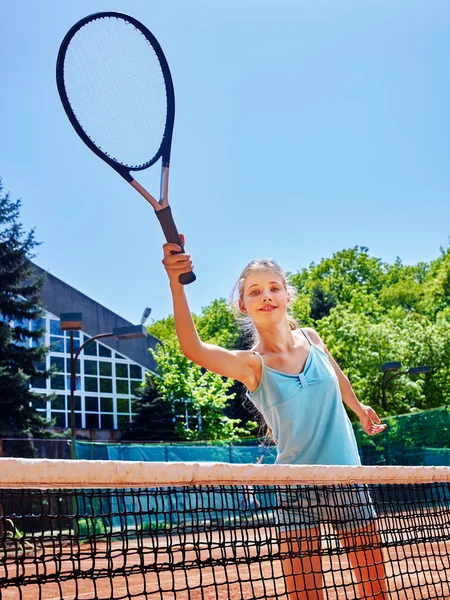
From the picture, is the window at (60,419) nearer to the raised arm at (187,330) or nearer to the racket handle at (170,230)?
the racket handle at (170,230)

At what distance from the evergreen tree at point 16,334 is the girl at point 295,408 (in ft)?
57.7

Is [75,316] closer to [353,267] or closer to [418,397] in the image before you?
[418,397]

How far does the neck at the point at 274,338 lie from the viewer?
296cm

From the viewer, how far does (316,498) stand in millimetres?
2727

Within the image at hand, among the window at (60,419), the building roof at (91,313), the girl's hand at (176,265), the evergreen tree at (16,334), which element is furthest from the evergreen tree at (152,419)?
the girl's hand at (176,265)

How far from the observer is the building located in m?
27.6

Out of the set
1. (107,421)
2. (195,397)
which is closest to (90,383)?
(107,421)

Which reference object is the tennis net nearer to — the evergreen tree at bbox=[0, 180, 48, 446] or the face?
the face

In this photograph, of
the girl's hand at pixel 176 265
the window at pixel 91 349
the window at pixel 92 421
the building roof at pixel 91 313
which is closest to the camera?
the girl's hand at pixel 176 265

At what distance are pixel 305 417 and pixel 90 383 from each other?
27.4m

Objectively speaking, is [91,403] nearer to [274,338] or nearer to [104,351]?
[104,351]

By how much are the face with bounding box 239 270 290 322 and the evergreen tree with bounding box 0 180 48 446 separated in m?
17.5

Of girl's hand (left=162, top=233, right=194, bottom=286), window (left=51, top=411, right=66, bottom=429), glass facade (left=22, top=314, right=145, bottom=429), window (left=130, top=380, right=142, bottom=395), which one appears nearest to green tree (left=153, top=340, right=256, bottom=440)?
window (left=130, top=380, right=142, bottom=395)

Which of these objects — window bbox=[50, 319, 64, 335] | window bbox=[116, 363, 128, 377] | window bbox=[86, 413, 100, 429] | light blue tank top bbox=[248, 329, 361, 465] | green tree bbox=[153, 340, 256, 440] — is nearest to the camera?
light blue tank top bbox=[248, 329, 361, 465]
